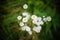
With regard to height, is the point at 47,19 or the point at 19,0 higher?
the point at 19,0

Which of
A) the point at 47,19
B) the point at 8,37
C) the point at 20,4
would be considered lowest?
the point at 8,37

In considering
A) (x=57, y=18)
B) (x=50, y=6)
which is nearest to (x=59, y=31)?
(x=57, y=18)

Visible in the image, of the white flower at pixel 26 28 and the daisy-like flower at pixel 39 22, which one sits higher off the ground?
the daisy-like flower at pixel 39 22

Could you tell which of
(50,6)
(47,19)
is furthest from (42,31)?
(50,6)

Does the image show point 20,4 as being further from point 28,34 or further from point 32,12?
point 28,34

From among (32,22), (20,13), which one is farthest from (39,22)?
(20,13)

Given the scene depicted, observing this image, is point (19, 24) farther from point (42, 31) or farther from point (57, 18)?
point (57, 18)

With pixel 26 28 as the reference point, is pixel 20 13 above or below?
above

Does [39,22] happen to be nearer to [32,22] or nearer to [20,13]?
[32,22]
